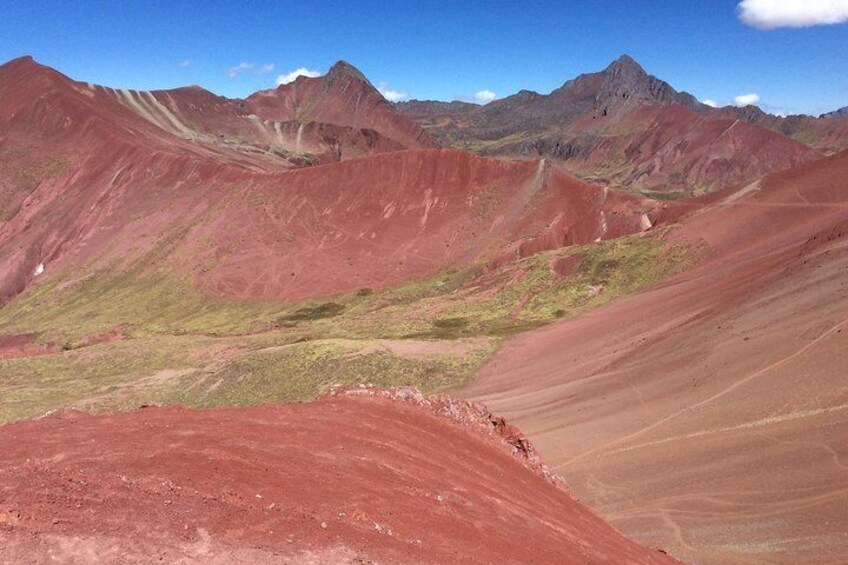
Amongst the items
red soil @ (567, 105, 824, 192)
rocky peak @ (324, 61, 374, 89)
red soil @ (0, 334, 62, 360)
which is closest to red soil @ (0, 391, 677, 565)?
red soil @ (0, 334, 62, 360)

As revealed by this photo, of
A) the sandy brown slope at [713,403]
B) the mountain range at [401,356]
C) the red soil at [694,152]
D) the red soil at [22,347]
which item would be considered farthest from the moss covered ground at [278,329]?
the red soil at [694,152]

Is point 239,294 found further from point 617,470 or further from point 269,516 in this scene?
point 269,516

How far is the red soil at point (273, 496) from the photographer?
24.7ft

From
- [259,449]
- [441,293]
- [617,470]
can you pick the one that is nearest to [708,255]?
[441,293]

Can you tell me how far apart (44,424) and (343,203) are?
5852 centimetres

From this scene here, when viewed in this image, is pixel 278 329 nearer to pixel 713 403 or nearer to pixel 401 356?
pixel 401 356

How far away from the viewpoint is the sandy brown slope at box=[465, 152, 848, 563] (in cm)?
1609

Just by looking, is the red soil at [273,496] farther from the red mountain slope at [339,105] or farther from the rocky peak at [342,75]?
the rocky peak at [342,75]

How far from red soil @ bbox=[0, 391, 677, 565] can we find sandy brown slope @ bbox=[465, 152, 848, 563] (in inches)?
142

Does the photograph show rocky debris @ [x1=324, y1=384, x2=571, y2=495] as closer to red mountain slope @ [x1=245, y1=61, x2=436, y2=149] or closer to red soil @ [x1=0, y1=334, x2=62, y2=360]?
red soil @ [x1=0, y1=334, x2=62, y2=360]

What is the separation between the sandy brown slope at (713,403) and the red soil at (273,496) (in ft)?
11.8

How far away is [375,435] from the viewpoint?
1378 centimetres

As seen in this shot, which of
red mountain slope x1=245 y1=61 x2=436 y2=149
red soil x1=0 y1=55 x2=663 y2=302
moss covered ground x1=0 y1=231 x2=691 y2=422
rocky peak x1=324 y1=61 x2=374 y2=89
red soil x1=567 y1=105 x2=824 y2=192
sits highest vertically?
rocky peak x1=324 y1=61 x2=374 y2=89

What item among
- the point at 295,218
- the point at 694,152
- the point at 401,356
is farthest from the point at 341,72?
the point at 401,356
